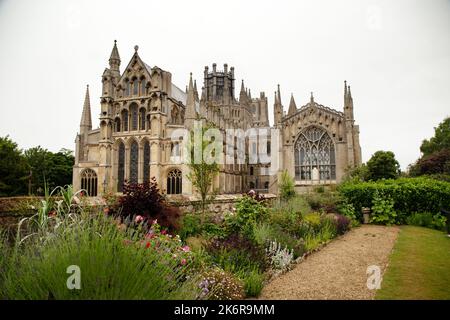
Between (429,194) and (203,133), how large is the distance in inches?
497

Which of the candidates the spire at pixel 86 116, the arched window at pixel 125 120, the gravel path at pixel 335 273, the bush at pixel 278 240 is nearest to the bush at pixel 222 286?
the gravel path at pixel 335 273

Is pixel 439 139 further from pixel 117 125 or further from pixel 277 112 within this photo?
pixel 117 125

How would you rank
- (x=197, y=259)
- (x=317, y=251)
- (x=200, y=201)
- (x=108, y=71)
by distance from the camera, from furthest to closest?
A: (x=108, y=71) → (x=200, y=201) → (x=317, y=251) → (x=197, y=259)

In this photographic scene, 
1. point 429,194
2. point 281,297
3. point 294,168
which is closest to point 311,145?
point 294,168

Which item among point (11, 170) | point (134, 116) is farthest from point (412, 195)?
point (11, 170)

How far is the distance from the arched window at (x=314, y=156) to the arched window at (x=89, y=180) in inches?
990

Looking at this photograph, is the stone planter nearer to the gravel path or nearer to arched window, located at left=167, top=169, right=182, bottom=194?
the gravel path

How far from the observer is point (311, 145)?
35094mm

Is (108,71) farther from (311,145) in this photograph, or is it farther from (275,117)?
(311,145)

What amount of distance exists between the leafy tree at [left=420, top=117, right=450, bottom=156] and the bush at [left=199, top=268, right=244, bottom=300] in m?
49.1

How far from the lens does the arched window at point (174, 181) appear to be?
30.8 m

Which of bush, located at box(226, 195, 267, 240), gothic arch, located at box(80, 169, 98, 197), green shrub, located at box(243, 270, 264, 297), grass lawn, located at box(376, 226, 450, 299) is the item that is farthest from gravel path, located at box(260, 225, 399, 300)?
gothic arch, located at box(80, 169, 98, 197)

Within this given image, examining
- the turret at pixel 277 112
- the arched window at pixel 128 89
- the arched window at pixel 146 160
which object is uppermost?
the arched window at pixel 128 89

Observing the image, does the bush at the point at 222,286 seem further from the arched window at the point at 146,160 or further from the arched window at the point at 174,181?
the arched window at the point at 146,160
